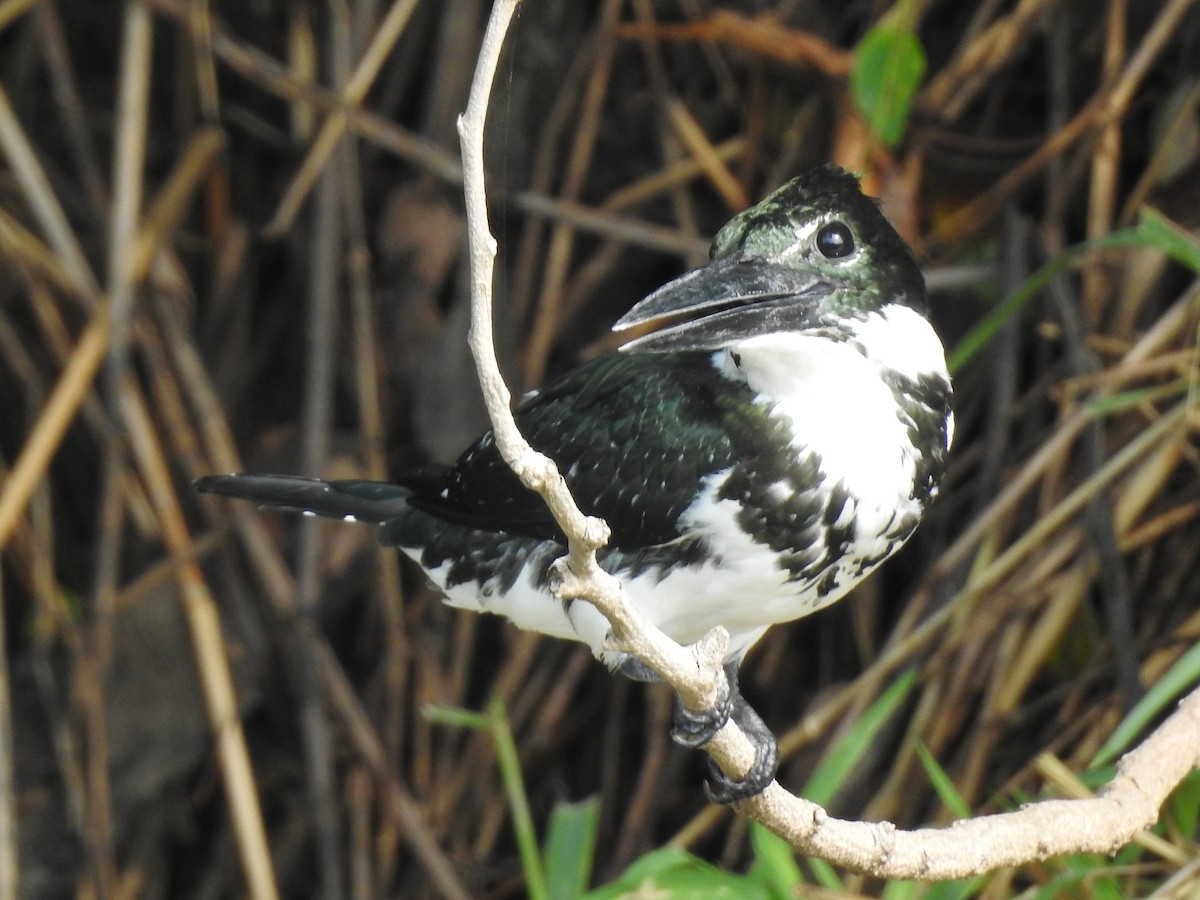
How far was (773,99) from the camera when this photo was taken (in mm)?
2693

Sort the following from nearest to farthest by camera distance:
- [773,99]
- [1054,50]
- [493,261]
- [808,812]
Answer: [493,261], [808,812], [1054,50], [773,99]

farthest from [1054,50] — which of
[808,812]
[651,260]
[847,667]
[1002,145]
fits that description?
[808,812]

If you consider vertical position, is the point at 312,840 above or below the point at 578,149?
below

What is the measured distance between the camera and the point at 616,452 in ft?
5.48

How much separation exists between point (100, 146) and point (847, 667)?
65.3 inches

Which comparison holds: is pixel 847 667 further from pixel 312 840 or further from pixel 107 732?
pixel 107 732

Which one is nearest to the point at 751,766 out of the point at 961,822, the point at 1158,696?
the point at 961,822

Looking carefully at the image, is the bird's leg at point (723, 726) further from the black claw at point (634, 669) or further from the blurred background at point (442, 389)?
the blurred background at point (442, 389)

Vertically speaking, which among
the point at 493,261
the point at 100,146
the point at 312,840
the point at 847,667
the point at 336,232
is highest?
the point at 100,146

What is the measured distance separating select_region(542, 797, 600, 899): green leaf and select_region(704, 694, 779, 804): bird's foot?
13.4 inches

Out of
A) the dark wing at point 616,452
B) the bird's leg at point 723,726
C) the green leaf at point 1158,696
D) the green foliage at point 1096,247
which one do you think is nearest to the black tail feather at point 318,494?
the dark wing at point 616,452

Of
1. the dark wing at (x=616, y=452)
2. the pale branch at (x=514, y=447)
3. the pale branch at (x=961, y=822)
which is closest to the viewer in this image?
the pale branch at (x=514, y=447)

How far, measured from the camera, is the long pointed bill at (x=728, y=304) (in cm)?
130

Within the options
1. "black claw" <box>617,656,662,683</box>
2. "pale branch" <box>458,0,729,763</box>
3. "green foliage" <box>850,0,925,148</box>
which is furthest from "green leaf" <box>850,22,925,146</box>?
"pale branch" <box>458,0,729,763</box>
